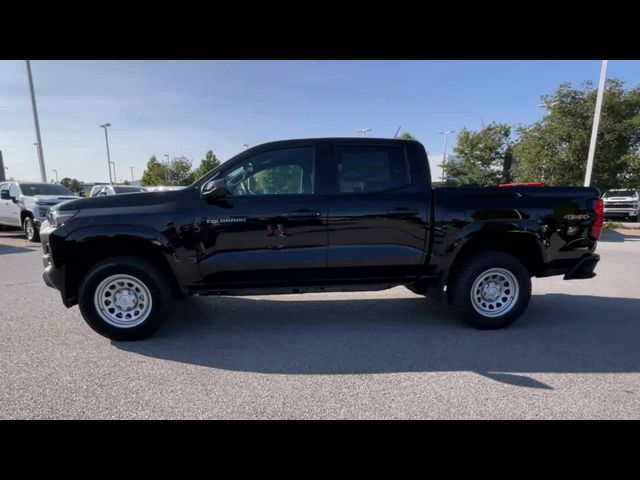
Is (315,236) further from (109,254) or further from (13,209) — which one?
(13,209)

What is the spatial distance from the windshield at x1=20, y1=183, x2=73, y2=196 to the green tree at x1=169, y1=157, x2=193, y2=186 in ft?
110

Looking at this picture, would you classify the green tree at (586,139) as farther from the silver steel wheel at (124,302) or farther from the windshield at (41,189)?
the windshield at (41,189)

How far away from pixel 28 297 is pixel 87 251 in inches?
103

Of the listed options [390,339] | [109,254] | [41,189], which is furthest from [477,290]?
[41,189]

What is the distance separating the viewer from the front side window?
3908 millimetres

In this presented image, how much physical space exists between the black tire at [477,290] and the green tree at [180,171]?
44930 millimetres

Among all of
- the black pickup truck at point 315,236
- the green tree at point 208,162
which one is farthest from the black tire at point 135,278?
the green tree at point 208,162

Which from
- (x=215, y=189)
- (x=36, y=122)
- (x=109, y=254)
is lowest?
(x=109, y=254)

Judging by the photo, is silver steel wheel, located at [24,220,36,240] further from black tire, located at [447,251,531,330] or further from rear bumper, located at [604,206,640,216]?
rear bumper, located at [604,206,640,216]

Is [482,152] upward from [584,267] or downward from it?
upward

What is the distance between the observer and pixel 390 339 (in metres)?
3.91

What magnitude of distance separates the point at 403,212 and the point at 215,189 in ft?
6.61

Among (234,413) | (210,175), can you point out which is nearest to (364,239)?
(210,175)

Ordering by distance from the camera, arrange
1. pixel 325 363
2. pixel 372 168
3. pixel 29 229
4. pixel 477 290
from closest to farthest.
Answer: pixel 325 363 → pixel 372 168 → pixel 477 290 → pixel 29 229
